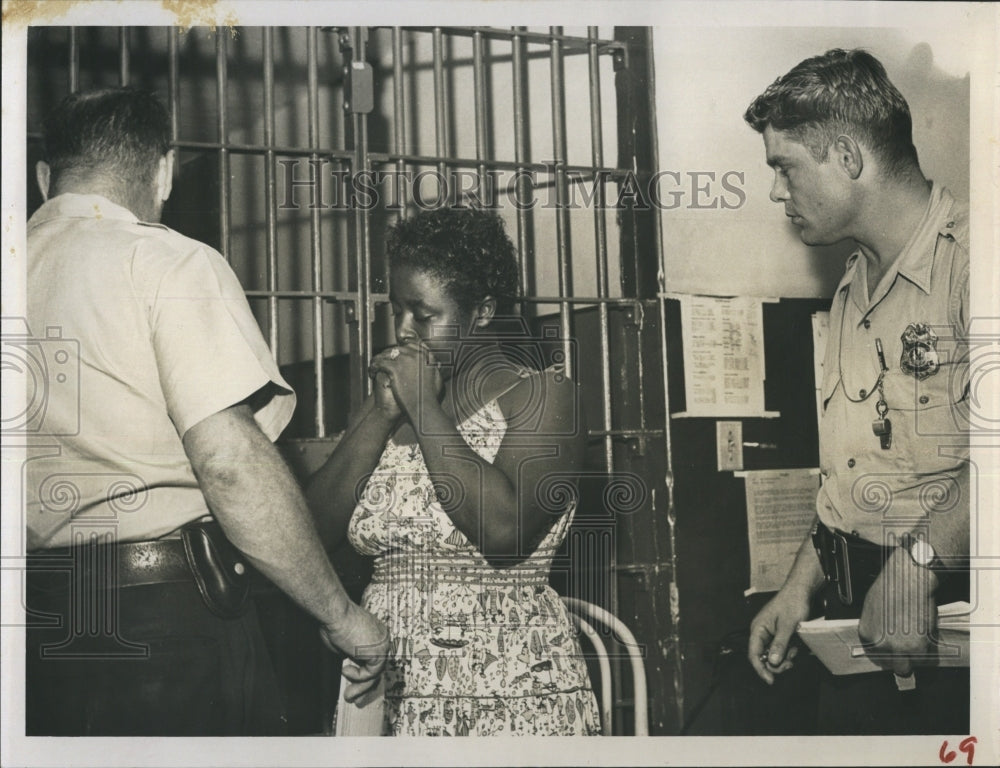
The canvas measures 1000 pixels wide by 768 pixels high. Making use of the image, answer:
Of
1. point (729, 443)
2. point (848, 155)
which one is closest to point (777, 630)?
point (729, 443)

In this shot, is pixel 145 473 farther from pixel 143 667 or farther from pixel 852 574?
pixel 852 574

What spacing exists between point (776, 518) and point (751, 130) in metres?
1.06

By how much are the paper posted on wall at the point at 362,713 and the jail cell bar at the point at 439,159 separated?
71cm

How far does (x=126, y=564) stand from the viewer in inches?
94.2

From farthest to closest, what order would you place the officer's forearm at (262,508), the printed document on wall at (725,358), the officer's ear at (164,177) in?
the printed document on wall at (725,358), the officer's ear at (164,177), the officer's forearm at (262,508)

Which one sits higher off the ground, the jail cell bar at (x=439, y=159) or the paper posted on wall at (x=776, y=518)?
the jail cell bar at (x=439, y=159)

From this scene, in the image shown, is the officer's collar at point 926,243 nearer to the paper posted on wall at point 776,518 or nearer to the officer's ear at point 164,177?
the paper posted on wall at point 776,518

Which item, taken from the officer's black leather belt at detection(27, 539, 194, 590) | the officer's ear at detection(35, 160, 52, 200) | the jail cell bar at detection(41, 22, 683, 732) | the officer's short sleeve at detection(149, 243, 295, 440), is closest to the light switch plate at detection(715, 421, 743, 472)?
the jail cell bar at detection(41, 22, 683, 732)

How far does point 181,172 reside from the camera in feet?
8.07

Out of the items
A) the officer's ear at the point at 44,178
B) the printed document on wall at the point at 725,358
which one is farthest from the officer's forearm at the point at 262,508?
the printed document on wall at the point at 725,358

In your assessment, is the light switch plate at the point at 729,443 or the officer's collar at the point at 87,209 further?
the light switch plate at the point at 729,443

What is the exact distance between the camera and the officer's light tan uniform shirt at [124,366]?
237 centimetres

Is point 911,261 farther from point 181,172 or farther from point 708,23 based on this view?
point 181,172

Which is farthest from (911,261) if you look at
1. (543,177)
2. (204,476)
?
(204,476)
